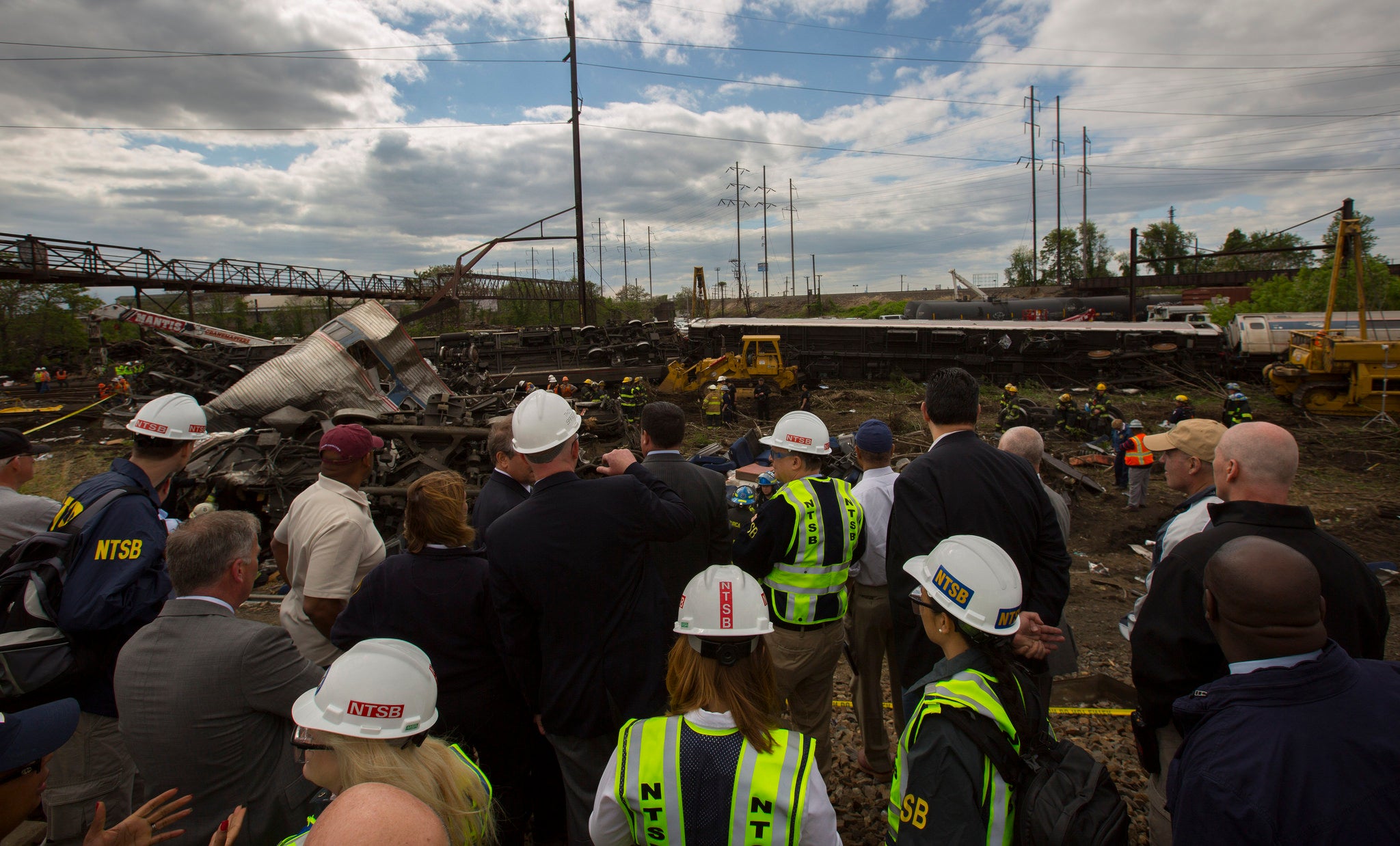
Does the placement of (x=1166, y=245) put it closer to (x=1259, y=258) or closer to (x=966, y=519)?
(x=1259, y=258)

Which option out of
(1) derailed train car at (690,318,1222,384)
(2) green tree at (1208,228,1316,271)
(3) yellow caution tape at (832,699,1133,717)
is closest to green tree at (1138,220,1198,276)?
(2) green tree at (1208,228,1316,271)

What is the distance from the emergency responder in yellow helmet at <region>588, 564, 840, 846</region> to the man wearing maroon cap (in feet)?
6.21

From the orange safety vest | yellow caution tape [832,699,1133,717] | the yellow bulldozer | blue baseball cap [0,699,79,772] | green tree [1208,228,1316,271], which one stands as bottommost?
yellow caution tape [832,699,1133,717]

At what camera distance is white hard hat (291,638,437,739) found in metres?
1.44

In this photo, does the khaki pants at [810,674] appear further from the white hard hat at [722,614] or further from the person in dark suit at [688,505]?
the white hard hat at [722,614]

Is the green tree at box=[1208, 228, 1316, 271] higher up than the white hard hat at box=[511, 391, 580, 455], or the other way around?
the green tree at box=[1208, 228, 1316, 271]

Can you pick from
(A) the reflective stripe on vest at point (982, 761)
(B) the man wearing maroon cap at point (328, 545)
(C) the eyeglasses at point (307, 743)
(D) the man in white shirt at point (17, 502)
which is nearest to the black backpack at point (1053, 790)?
(A) the reflective stripe on vest at point (982, 761)

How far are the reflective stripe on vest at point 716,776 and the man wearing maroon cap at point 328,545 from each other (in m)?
1.90

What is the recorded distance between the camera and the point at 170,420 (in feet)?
9.57

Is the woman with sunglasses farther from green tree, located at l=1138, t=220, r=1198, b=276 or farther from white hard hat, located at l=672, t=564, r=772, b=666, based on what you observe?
green tree, located at l=1138, t=220, r=1198, b=276

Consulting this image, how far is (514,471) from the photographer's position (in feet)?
11.2

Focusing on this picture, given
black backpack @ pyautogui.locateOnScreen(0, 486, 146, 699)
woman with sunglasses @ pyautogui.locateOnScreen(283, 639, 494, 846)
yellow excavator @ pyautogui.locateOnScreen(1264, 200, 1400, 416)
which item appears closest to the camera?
woman with sunglasses @ pyautogui.locateOnScreen(283, 639, 494, 846)

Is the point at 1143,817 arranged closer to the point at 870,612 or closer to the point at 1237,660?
the point at 870,612

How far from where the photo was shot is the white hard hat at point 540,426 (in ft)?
7.68
